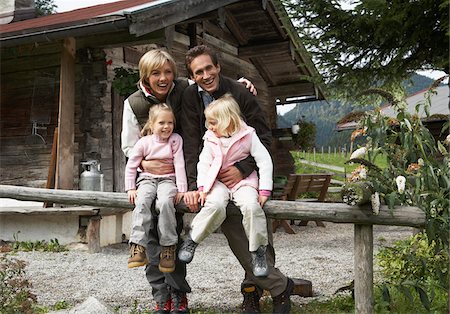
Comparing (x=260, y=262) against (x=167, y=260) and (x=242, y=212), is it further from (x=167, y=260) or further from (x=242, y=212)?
(x=167, y=260)

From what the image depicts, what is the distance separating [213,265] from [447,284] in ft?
10.9

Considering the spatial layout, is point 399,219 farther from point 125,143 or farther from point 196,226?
point 125,143

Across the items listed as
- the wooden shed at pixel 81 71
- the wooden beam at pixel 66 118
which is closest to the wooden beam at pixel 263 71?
the wooden shed at pixel 81 71

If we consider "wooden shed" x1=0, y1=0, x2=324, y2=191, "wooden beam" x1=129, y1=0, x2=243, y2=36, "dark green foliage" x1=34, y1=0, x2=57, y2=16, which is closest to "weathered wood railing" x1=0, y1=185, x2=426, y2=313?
"wooden beam" x1=129, y1=0, x2=243, y2=36

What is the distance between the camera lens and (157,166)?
402 cm

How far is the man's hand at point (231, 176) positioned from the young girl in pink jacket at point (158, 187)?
0.31 m

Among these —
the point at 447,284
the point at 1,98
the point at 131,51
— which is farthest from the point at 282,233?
the point at 447,284

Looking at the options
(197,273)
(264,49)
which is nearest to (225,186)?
(197,273)

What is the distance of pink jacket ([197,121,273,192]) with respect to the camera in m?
3.81

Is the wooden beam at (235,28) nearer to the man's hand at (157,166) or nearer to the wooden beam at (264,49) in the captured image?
the wooden beam at (264,49)

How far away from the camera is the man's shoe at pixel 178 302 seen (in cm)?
408

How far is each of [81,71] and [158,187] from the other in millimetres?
5175

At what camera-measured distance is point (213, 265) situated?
677 centimetres

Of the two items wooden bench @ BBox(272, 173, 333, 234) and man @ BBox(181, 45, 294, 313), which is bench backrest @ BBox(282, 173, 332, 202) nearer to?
wooden bench @ BBox(272, 173, 333, 234)
